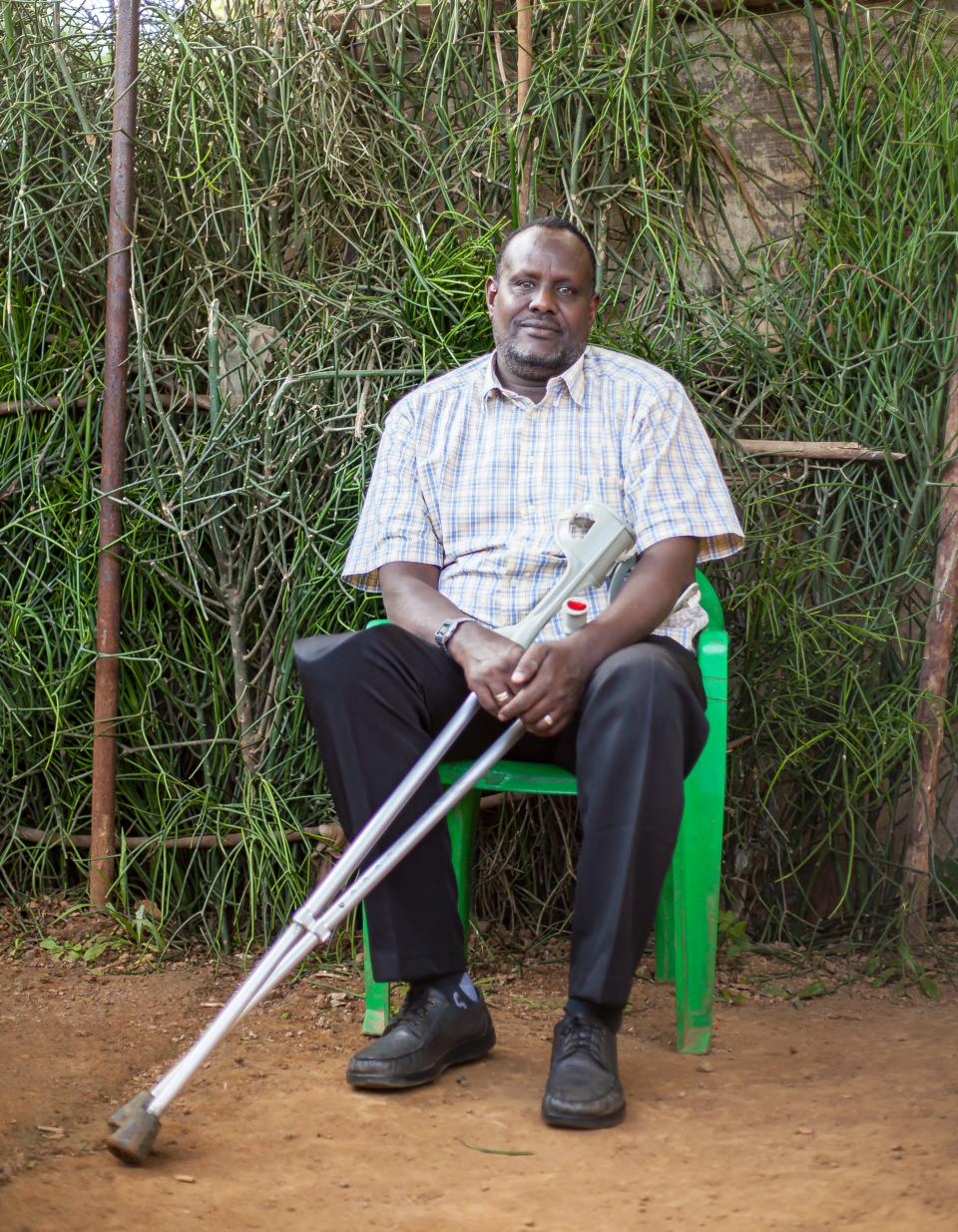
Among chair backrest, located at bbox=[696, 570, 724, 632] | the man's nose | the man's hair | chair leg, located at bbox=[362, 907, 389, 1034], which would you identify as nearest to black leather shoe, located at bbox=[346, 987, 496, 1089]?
chair leg, located at bbox=[362, 907, 389, 1034]

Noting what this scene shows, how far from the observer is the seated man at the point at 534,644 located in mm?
1951

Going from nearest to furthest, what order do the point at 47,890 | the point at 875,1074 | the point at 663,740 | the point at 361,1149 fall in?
the point at 361,1149 → the point at 663,740 → the point at 875,1074 → the point at 47,890

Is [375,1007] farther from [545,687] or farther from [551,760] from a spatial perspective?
[545,687]

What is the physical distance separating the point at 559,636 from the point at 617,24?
147 cm

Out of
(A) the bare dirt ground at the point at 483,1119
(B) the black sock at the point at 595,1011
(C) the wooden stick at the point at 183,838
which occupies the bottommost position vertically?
(A) the bare dirt ground at the point at 483,1119

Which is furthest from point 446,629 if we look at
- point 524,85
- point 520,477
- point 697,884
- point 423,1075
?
point 524,85

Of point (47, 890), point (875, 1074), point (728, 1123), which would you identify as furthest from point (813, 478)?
point (47, 890)

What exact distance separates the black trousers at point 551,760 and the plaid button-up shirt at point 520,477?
9.4 inches

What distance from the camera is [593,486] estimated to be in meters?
2.38

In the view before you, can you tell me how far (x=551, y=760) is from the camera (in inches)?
87.2

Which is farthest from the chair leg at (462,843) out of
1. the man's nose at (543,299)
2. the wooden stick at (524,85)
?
the wooden stick at (524,85)

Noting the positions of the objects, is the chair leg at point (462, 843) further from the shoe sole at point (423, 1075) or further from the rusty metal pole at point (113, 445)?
the rusty metal pole at point (113, 445)

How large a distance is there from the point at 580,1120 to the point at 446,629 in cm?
80

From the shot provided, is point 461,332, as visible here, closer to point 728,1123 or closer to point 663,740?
point 663,740
